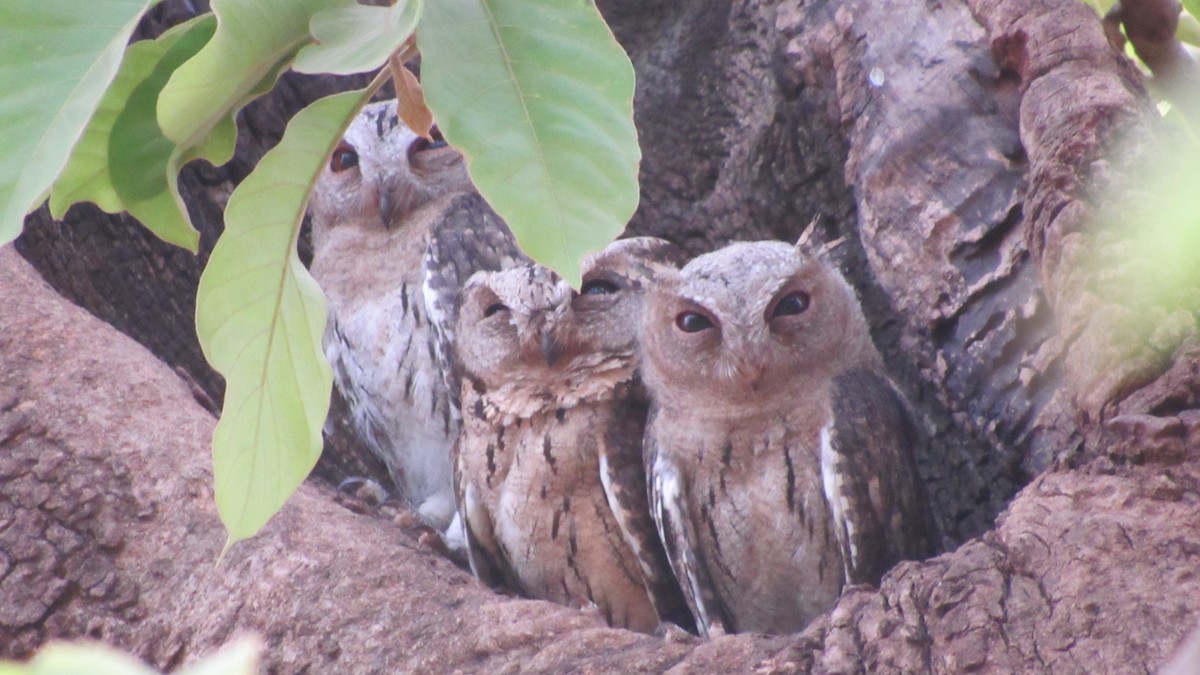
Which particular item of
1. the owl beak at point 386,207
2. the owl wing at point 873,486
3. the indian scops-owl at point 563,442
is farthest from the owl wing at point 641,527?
the owl beak at point 386,207

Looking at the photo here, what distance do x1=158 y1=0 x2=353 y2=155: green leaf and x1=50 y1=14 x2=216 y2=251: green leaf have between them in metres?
0.10

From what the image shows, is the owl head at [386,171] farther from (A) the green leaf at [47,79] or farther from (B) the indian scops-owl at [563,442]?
(A) the green leaf at [47,79]

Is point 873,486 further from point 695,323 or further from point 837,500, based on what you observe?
point 695,323

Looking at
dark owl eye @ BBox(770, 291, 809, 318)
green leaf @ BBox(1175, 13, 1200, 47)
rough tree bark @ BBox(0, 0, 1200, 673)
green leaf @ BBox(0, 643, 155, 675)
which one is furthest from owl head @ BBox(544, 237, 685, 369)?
green leaf @ BBox(0, 643, 155, 675)

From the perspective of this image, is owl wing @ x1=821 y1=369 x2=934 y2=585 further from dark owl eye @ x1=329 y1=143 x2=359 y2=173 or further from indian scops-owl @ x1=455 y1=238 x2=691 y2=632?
dark owl eye @ x1=329 y1=143 x2=359 y2=173

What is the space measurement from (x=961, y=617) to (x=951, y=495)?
1.02 m

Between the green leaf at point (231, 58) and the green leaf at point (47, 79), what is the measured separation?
2.5 inches

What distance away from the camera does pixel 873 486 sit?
222 cm

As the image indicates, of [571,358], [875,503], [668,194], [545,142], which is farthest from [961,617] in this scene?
[668,194]

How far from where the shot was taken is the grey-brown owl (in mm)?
2238

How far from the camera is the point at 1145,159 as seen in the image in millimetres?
1673

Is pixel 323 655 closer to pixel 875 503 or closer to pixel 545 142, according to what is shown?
pixel 545 142

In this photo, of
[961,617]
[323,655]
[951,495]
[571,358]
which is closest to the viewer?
[961,617]

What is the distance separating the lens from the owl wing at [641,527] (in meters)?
2.41
